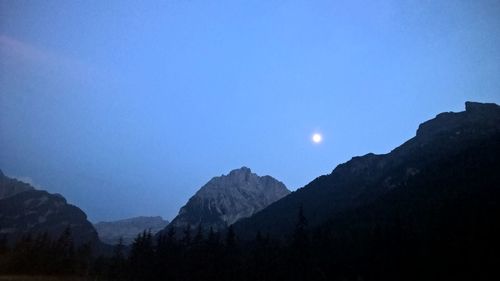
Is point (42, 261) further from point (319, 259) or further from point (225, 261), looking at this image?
point (319, 259)

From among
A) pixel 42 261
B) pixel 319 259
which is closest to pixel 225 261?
pixel 319 259

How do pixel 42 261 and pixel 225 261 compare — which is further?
pixel 42 261

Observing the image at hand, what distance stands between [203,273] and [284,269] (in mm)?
15773

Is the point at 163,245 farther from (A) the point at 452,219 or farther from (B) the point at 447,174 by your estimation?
(B) the point at 447,174

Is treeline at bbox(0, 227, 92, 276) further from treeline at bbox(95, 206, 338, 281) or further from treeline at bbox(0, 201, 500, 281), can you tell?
treeline at bbox(95, 206, 338, 281)

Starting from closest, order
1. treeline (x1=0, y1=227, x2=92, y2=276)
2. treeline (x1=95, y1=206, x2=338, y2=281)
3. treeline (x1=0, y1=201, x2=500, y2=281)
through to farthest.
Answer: treeline (x1=0, y1=201, x2=500, y2=281), treeline (x1=95, y1=206, x2=338, y2=281), treeline (x1=0, y1=227, x2=92, y2=276)

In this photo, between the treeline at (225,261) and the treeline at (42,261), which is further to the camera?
the treeline at (42,261)

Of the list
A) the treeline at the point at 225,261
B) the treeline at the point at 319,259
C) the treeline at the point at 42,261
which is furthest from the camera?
the treeline at the point at 42,261

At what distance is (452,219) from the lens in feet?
318

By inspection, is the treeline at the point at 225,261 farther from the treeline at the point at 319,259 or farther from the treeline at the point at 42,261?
the treeline at the point at 42,261

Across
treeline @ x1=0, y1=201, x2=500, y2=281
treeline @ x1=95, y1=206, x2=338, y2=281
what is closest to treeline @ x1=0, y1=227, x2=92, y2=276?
treeline @ x1=0, y1=201, x2=500, y2=281

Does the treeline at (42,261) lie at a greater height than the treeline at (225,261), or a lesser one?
greater

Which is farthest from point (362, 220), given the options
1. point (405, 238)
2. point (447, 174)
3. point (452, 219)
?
point (405, 238)

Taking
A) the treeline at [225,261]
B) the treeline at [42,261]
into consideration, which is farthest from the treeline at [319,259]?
the treeline at [42,261]
